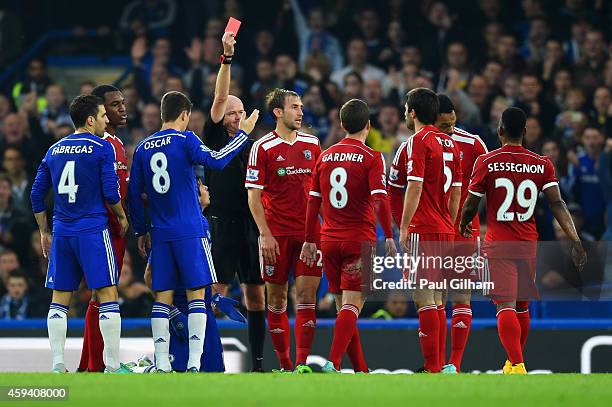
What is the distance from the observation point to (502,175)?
10336 millimetres

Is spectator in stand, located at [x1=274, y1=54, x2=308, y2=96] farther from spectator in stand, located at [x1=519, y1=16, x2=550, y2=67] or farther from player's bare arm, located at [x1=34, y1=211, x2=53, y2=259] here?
player's bare arm, located at [x1=34, y1=211, x2=53, y2=259]

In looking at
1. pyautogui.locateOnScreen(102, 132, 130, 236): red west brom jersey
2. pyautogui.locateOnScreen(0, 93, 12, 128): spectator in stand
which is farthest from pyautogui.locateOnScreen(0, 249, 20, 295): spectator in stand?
pyautogui.locateOnScreen(102, 132, 130, 236): red west brom jersey

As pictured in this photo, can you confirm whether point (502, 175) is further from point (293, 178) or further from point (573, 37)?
point (573, 37)

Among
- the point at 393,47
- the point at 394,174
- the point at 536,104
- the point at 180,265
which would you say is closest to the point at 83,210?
the point at 180,265

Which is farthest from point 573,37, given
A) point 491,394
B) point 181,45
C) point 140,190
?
point 491,394

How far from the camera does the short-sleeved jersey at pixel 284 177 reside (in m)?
10.7

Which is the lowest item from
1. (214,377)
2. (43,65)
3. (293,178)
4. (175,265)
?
Result: (214,377)

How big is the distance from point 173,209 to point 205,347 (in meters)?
1.37

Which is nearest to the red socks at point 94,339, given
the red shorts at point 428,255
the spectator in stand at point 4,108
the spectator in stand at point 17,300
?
the red shorts at point 428,255

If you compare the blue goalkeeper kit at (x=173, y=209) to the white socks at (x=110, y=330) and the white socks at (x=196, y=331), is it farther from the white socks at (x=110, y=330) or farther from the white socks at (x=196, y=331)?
the white socks at (x=110, y=330)

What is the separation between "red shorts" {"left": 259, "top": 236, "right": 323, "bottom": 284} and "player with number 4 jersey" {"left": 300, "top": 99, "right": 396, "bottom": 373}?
0.40 metres

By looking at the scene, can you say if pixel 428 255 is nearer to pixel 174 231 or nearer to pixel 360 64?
pixel 174 231

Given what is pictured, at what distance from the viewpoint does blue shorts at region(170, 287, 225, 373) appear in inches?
416

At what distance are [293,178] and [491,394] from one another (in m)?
3.29
